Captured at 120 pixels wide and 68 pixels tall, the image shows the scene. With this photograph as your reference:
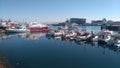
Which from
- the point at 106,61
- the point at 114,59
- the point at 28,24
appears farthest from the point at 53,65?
the point at 28,24

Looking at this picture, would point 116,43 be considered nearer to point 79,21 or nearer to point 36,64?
point 36,64

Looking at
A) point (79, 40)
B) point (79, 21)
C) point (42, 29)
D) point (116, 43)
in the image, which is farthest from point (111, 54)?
point (79, 21)

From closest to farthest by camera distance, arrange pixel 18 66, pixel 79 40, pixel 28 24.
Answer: pixel 18 66 < pixel 79 40 < pixel 28 24

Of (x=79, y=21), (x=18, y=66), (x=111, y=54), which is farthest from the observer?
(x=79, y=21)

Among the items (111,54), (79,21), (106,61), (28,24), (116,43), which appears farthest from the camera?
(79,21)

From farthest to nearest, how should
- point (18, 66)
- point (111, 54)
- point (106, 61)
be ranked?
point (111, 54) < point (106, 61) < point (18, 66)

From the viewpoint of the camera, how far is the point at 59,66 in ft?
59.7

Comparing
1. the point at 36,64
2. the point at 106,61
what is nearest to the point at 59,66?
the point at 36,64

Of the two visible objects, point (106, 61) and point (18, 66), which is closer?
point (18, 66)

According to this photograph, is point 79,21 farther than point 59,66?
Yes

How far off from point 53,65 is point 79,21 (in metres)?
111

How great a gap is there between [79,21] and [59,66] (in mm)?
111026

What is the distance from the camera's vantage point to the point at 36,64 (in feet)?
61.9

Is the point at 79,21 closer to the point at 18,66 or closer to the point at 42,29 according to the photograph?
the point at 42,29
